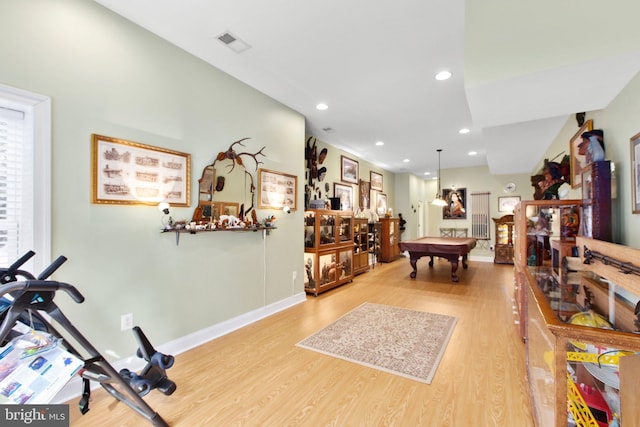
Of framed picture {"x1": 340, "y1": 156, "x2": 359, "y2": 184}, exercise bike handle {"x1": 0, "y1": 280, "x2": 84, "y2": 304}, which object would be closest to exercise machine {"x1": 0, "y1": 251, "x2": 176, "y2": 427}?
exercise bike handle {"x1": 0, "y1": 280, "x2": 84, "y2": 304}

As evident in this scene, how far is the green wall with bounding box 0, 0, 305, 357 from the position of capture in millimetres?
1891

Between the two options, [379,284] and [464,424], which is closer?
[464,424]

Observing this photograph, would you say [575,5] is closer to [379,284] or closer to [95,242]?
[95,242]

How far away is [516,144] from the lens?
4672 mm

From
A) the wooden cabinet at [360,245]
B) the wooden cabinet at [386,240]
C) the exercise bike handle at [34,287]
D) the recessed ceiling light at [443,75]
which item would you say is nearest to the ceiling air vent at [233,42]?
the recessed ceiling light at [443,75]

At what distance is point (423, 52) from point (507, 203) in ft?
22.7

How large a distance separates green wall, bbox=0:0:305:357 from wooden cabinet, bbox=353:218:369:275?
3.07 m

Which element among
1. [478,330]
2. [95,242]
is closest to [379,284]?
[478,330]

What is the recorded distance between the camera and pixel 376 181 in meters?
7.95

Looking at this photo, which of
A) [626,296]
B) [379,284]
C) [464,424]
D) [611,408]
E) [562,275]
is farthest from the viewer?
[379,284]

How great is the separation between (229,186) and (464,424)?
2825mm

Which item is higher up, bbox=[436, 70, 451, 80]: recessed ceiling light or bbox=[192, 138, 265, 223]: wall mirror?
bbox=[436, 70, 451, 80]: recessed ceiling light

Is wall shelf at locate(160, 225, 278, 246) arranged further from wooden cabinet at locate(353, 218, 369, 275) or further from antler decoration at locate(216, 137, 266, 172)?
wooden cabinet at locate(353, 218, 369, 275)

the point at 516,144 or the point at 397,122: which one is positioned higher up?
the point at 397,122
